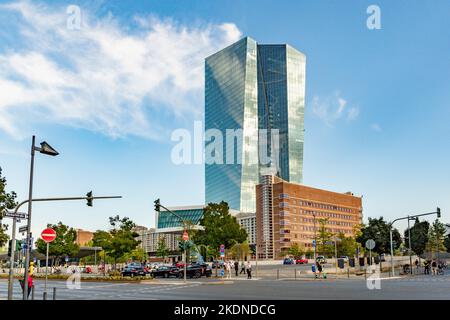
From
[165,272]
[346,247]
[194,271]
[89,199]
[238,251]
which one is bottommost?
[165,272]

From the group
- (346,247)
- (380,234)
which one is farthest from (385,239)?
(346,247)

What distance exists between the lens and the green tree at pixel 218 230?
65.1m

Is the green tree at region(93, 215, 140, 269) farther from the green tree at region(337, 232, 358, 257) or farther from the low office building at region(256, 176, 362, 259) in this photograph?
the low office building at region(256, 176, 362, 259)

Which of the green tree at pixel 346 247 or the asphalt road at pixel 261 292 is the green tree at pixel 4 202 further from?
the green tree at pixel 346 247

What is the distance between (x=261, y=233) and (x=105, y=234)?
11946 cm

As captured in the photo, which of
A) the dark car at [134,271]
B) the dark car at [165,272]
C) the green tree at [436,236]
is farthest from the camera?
the green tree at [436,236]

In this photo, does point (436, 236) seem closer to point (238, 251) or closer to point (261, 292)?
point (238, 251)

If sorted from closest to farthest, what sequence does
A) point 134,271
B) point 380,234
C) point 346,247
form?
point 134,271 < point 380,234 < point 346,247

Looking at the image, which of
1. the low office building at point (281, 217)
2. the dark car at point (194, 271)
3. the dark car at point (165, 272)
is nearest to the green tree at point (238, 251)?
the dark car at point (194, 271)

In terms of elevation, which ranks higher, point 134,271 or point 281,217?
point 281,217

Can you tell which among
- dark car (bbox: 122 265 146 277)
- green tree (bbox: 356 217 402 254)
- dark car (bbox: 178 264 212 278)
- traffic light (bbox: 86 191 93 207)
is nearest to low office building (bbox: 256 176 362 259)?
green tree (bbox: 356 217 402 254)

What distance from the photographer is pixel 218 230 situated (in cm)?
6512

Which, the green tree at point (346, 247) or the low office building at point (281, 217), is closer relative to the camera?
the green tree at point (346, 247)
